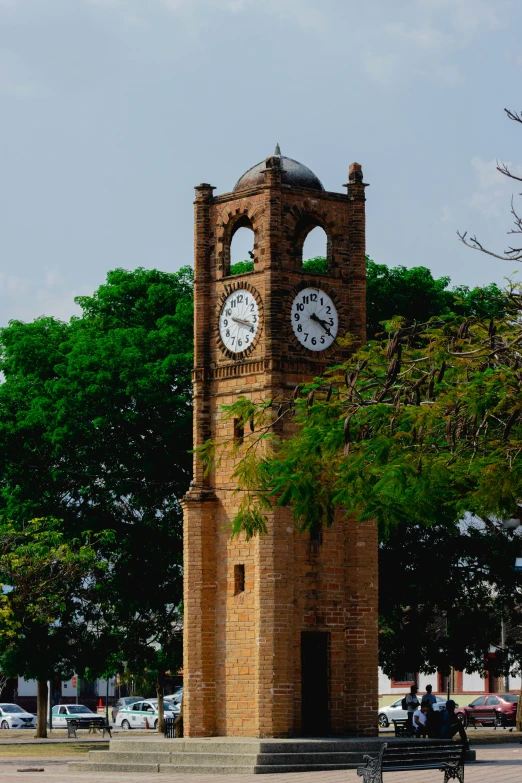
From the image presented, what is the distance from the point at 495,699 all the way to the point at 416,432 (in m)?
37.6

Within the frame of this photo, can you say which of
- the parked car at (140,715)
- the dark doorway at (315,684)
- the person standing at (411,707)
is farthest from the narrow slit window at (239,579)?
the parked car at (140,715)

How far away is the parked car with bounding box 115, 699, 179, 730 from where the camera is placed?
60750 mm

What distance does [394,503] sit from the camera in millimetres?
23016

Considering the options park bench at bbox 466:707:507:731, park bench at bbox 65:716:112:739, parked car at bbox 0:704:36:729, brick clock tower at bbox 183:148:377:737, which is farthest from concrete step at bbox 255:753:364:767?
parked car at bbox 0:704:36:729

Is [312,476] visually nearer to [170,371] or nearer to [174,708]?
[170,371]

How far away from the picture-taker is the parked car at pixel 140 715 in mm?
60750

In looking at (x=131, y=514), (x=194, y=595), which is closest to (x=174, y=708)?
(x=131, y=514)

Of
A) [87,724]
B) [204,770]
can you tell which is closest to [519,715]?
[87,724]

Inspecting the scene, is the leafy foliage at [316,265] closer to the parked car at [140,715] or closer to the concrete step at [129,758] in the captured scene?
the concrete step at [129,758]

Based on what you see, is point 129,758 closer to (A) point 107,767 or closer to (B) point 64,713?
(A) point 107,767

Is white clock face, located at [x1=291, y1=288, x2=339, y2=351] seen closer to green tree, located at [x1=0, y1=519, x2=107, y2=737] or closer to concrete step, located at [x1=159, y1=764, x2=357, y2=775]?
green tree, located at [x1=0, y1=519, x2=107, y2=737]

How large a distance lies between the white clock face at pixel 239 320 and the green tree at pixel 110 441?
22.4 ft

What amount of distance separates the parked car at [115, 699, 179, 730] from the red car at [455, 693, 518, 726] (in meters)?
11.9

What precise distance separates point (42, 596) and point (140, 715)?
2515cm
